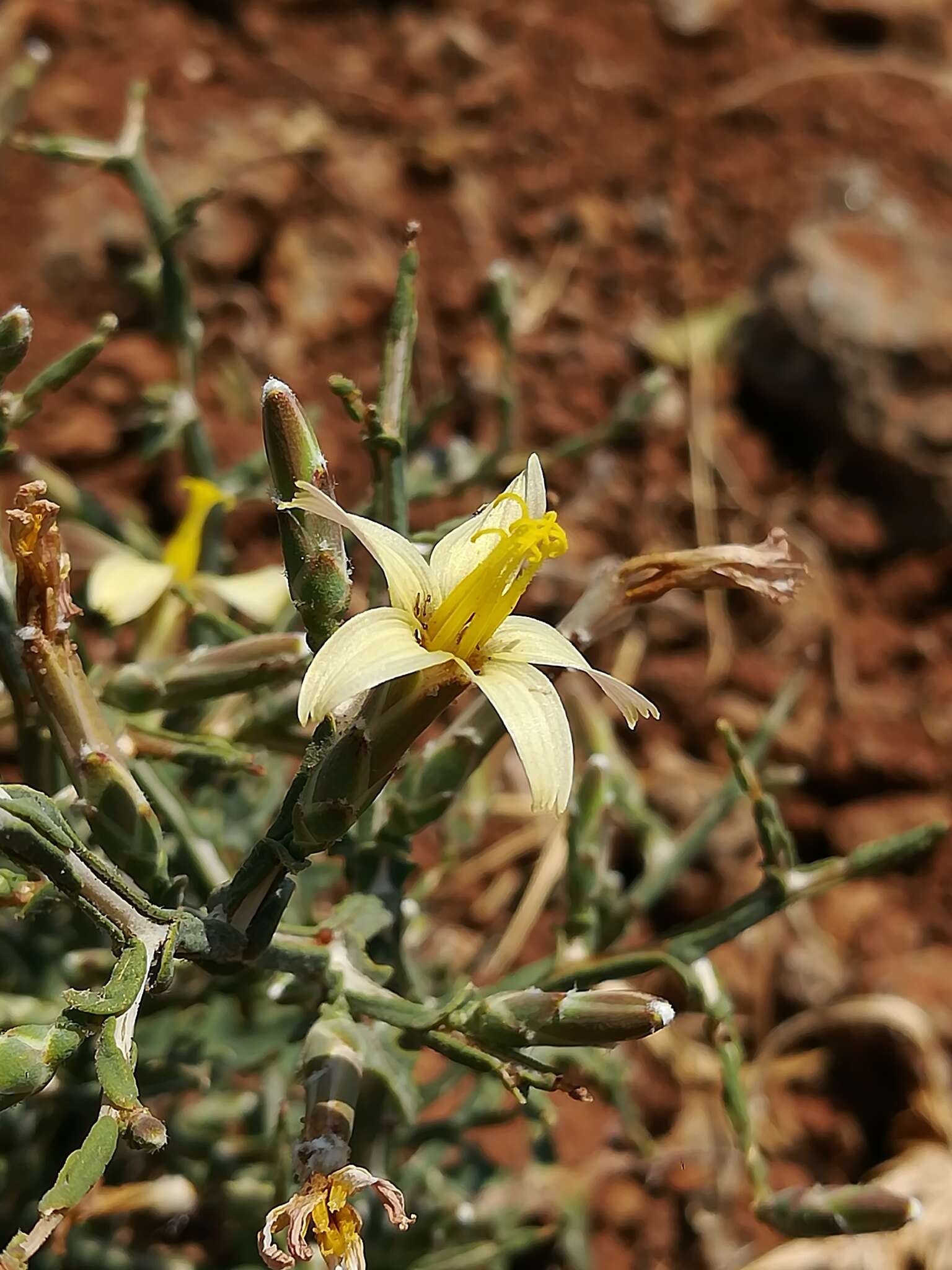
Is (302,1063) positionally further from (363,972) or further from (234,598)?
(234,598)

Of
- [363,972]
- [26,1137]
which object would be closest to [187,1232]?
[26,1137]

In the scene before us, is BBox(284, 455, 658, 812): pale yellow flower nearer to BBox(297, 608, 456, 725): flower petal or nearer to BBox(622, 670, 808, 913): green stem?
BBox(297, 608, 456, 725): flower petal

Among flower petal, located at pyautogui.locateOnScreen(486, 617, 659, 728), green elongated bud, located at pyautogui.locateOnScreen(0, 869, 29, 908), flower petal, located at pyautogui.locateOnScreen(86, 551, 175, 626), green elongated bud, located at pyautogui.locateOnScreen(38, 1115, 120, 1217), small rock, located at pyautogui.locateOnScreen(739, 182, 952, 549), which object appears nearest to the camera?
green elongated bud, located at pyautogui.locateOnScreen(38, 1115, 120, 1217)

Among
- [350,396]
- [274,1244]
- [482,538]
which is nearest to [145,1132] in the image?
[274,1244]

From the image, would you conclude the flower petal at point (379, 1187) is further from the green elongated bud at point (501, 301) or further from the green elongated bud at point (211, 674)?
the green elongated bud at point (501, 301)

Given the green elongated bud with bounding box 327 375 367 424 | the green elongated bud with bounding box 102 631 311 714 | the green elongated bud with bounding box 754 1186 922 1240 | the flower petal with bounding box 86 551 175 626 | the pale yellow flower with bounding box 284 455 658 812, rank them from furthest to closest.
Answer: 1. the flower petal with bounding box 86 551 175 626
2. the green elongated bud with bounding box 102 631 311 714
3. the green elongated bud with bounding box 754 1186 922 1240
4. the green elongated bud with bounding box 327 375 367 424
5. the pale yellow flower with bounding box 284 455 658 812

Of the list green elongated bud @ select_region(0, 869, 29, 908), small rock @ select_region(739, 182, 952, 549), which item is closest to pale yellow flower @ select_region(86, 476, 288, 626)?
green elongated bud @ select_region(0, 869, 29, 908)

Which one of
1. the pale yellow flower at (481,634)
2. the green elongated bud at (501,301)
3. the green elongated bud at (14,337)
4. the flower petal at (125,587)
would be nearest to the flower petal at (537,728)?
the pale yellow flower at (481,634)
